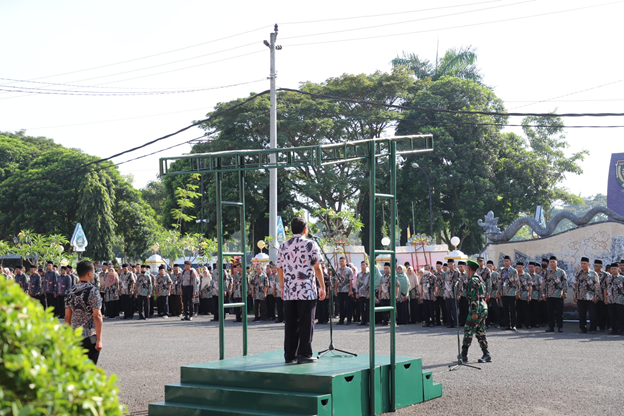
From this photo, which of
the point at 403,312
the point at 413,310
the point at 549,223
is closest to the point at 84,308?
the point at 403,312

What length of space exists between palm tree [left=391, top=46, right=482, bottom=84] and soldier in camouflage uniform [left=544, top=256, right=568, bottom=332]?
103 ft

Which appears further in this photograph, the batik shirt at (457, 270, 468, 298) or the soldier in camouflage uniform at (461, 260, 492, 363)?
the batik shirt at (457, 270, 468, 298)

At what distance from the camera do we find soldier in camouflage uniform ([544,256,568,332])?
17453 mm

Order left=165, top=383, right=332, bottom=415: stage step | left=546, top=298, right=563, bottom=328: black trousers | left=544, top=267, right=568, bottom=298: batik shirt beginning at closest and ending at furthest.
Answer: left=165, top=383, right=332, bottom=415: stage step, left=544, top=267, right=568, bottom=298: batik shirt, left=546, top=298, right=563, bottom=328: black trousers

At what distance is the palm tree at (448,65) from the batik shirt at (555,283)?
3149cm

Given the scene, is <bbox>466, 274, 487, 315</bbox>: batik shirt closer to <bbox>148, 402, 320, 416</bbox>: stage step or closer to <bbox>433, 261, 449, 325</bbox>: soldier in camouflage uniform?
<bbox>148, 402, 320, 416</bbox>: stage step

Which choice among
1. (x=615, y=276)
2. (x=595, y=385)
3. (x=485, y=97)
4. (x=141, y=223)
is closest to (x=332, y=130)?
(x=485, y=97)

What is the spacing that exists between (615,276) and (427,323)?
5427mm

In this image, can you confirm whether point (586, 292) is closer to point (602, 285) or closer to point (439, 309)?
point (602, 285)

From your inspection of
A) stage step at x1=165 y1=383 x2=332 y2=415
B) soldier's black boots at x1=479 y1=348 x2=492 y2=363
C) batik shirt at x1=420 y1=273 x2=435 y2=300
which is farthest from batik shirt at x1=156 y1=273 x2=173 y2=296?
stage step at x1=165 y1=383 x2=332 y2=415

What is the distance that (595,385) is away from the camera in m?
9.52

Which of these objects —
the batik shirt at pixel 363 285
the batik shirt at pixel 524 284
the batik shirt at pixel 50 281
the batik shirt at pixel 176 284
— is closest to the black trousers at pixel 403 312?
the batik shirt at pixel 363 285

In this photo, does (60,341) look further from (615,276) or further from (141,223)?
(141,223)

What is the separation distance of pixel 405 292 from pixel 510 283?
11.1 ft
